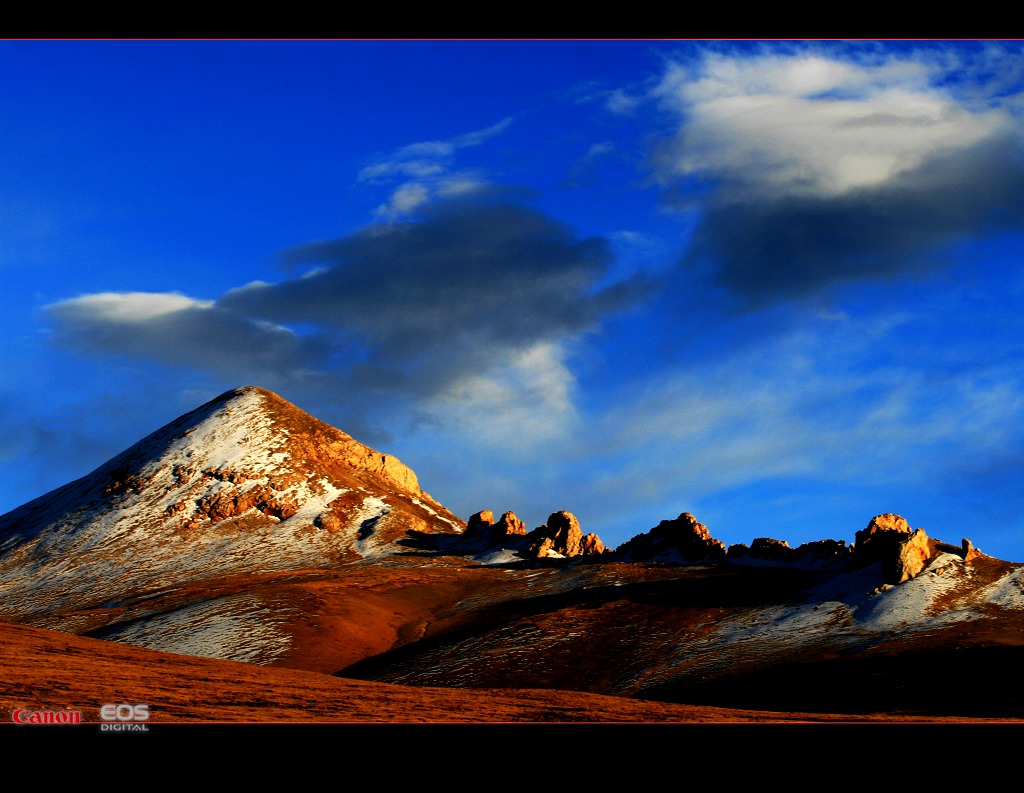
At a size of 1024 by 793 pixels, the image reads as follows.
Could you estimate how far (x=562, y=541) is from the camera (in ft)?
474

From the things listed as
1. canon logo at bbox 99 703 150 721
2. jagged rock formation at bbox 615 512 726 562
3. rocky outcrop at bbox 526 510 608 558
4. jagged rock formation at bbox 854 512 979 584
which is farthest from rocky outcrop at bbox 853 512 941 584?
canon logo at bbox 99 703 150 721

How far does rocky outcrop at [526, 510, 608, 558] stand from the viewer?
470 feet

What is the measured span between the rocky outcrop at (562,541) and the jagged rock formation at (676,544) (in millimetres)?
5785

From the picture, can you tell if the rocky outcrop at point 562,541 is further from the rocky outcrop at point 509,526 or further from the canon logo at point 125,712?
the canon logo at point 125,712

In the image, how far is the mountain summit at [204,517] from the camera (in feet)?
469

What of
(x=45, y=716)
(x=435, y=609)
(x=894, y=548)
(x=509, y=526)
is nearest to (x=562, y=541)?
(x=509, y=526)

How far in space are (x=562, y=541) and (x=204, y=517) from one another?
66.0 meters

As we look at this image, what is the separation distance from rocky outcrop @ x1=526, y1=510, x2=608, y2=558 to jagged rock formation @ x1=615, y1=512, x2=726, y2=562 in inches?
228

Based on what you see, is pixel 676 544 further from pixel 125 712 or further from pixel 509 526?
pixel 125 712

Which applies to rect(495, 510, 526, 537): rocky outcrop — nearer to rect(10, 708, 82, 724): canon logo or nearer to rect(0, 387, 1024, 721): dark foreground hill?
rect(0, 387, 1024, 721): dark foreground hill

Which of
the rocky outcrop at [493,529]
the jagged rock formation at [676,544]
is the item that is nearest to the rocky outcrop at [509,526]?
the rocky outcrop at [493,529]

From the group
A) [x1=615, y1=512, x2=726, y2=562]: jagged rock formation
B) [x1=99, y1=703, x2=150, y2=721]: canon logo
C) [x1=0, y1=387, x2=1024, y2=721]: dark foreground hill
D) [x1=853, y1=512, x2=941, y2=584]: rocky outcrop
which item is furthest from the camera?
[x1=615, y1=512, x2=726, y2=562]: jagged rock formation
